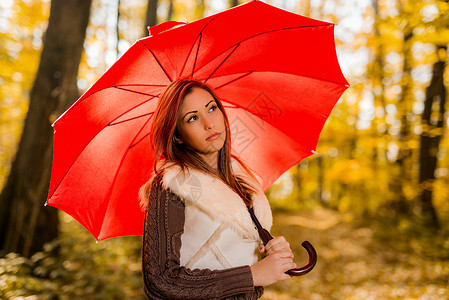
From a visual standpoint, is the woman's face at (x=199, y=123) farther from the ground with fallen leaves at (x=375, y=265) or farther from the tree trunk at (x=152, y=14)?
the tree trunk at (x=152, y=14)

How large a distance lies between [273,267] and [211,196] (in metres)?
0.47

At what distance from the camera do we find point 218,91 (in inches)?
88.6

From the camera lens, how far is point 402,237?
8.48 metres

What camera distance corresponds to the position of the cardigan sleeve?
1370mm

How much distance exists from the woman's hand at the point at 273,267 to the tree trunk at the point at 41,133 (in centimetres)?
377

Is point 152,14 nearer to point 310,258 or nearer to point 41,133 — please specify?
point 41,133

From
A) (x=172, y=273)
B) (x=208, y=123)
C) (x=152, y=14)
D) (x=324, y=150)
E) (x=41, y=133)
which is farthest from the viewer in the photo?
(x=324, y=150)

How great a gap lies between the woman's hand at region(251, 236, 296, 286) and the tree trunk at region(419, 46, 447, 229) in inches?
304

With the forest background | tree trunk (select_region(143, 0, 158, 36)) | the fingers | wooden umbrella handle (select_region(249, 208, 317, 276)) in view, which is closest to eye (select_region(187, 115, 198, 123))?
wooden umbrella handle (select_region(249, 208, 317, 276))

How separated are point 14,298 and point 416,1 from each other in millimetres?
5393

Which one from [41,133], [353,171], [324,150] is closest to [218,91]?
[41,133]

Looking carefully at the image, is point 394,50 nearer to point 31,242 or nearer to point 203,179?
point 203,179

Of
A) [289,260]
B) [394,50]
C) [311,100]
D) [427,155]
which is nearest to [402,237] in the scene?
[427,155]

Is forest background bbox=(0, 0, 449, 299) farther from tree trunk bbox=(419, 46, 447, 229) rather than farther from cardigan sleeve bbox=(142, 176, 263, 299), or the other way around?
cardigan sleeve bbox=(142, 176, 263, 299)
